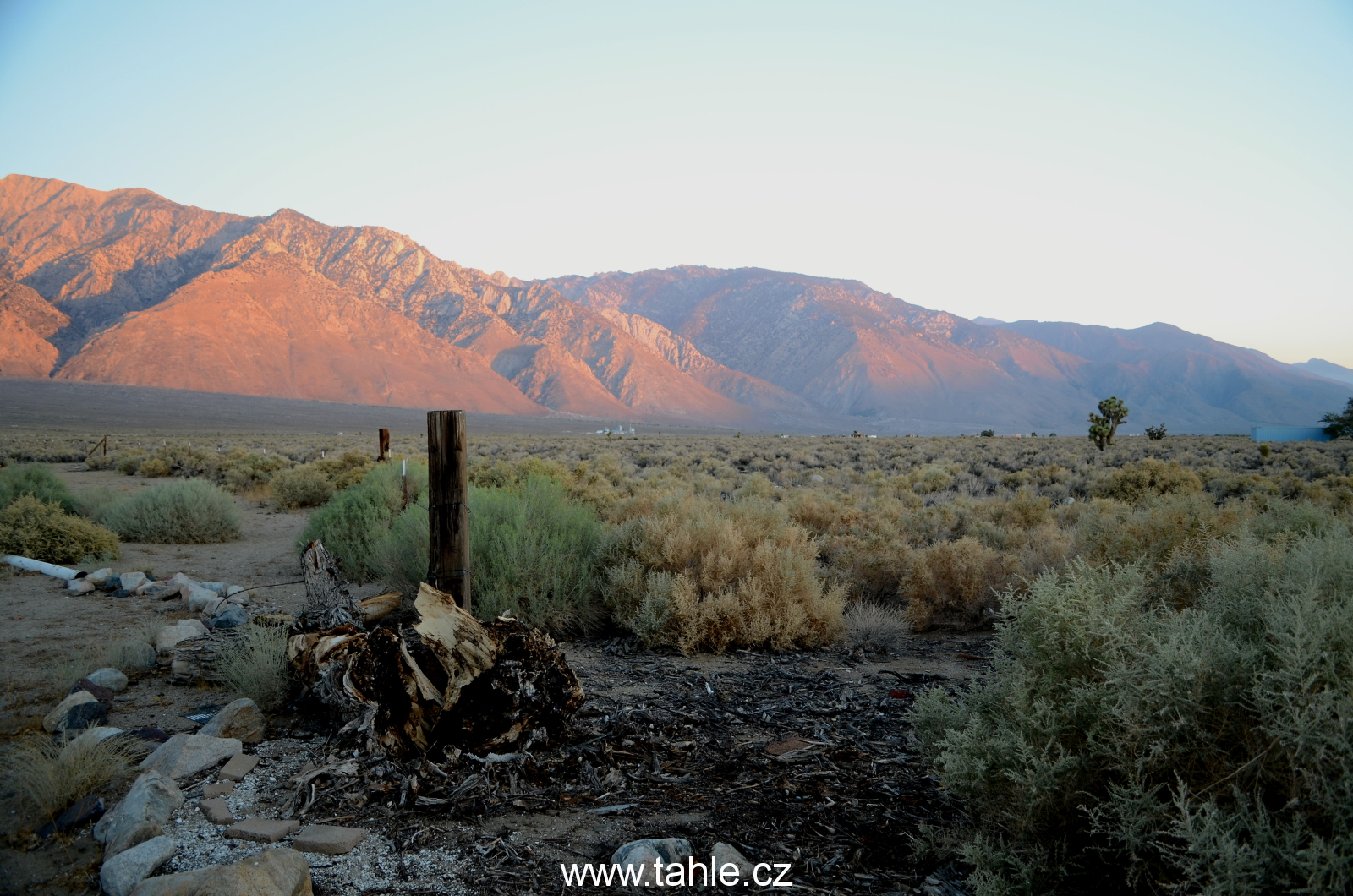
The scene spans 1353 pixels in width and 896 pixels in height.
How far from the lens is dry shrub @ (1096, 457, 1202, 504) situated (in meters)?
14.9

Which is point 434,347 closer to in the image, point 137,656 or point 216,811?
point 137,656

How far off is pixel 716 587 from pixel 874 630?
61.7 inches

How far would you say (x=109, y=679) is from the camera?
5.87 m

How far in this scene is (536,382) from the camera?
453 ft

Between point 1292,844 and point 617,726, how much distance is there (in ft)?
11.8

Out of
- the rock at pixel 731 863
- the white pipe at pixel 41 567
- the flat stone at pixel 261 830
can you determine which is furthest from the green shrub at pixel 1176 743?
the white pipe at pixel 41 567

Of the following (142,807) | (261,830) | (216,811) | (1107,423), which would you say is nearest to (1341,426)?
(1107,423)

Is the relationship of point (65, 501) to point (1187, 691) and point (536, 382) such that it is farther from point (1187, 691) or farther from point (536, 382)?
point (536, 382)

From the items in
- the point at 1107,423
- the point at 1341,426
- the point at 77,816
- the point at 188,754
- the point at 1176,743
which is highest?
the point at 1341,426

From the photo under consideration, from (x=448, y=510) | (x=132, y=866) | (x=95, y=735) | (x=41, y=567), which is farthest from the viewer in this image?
(x=41, y=567)

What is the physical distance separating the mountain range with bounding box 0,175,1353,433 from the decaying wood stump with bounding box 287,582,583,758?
110m

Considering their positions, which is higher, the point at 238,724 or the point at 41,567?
the point at 238,724

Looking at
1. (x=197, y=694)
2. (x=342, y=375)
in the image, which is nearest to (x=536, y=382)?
(x=342, y=375)

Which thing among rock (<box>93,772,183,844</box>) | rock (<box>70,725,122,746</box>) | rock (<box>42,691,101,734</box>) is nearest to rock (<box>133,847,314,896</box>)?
rock (<box>93,772,183,844</box>)
